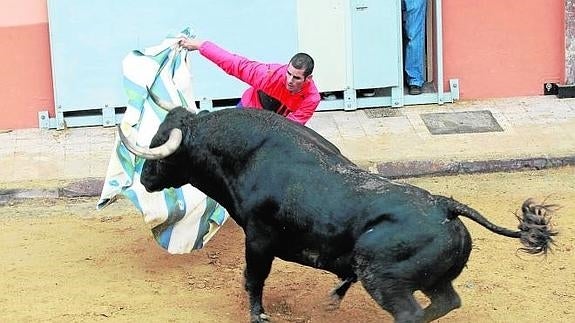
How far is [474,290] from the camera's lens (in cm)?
867

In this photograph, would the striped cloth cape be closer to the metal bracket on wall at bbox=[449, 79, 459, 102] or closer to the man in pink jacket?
the man in pink jacket

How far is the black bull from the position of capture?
7.20 metres

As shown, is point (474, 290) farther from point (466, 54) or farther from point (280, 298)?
point (466, 54)

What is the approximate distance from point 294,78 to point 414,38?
4.19 meters

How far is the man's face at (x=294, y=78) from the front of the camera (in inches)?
347

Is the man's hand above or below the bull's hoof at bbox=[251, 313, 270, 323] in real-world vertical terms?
above

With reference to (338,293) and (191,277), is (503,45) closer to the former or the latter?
(191,277)

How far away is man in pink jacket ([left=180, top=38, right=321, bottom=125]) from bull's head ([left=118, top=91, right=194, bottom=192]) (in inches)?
26.7

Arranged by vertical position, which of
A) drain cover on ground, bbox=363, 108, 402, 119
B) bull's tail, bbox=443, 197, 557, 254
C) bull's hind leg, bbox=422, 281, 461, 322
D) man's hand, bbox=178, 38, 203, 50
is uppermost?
man's hand, bbox=178, 38, 203, 50

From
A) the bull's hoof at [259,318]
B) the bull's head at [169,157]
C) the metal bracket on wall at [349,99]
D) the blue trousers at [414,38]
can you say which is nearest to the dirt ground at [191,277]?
the bull's hoof at [259,318]

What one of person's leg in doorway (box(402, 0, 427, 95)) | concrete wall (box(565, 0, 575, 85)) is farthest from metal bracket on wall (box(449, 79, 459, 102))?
concrete wall (box(565, 0, 575, 85))

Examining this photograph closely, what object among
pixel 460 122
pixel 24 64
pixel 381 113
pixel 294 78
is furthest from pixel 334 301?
pixel 24 64

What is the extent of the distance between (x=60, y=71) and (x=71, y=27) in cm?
43

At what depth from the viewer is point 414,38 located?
1285 cm
